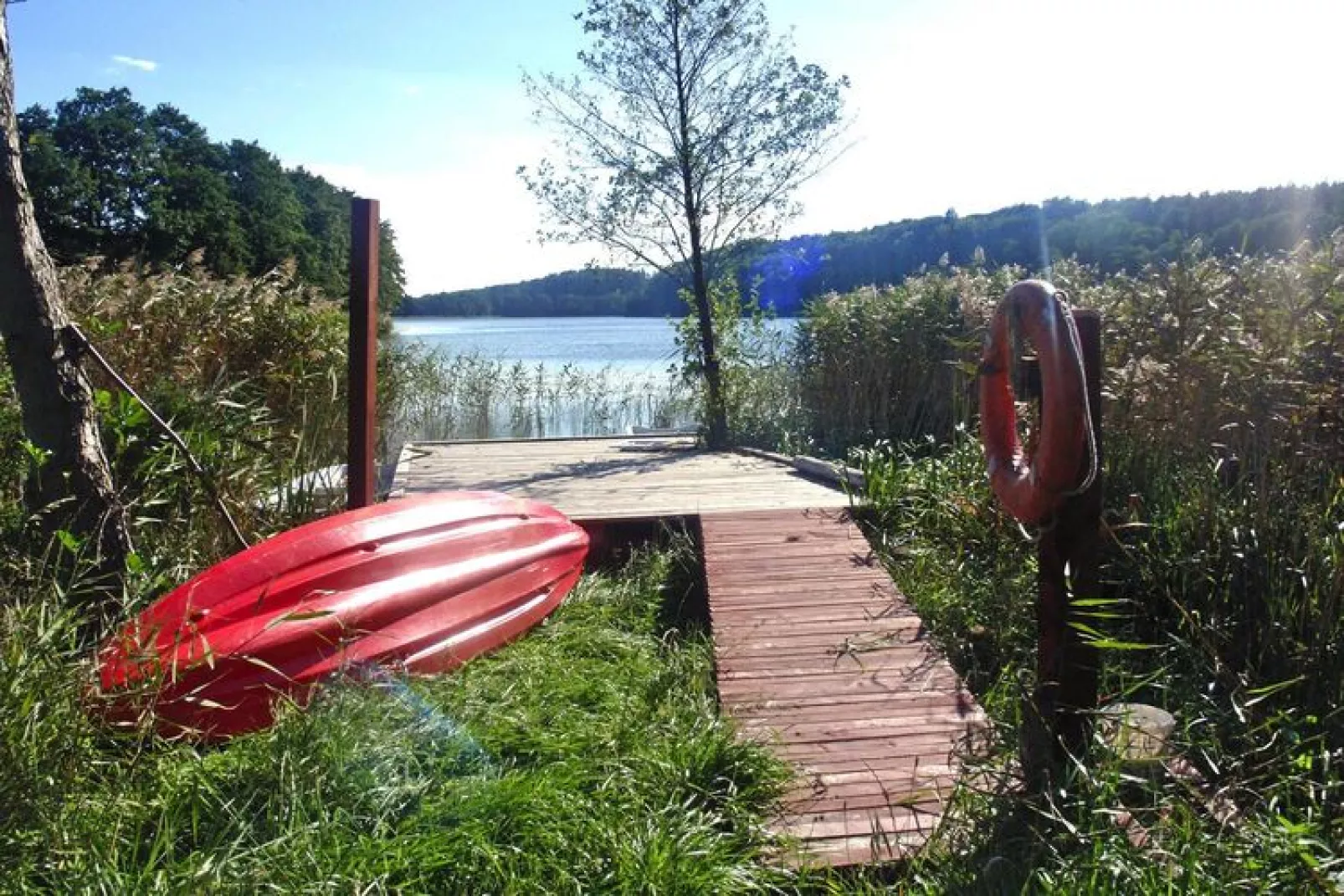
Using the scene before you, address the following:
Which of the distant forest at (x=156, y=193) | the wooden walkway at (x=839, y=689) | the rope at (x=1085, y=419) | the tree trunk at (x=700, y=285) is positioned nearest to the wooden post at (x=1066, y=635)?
the rope at (x=1085, y=419)

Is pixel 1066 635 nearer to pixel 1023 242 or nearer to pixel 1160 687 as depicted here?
pixel 1160 687

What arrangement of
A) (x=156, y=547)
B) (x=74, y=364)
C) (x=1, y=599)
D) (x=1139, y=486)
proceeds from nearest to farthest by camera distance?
(x=1, y=599) → (x=74, y=364) → (x=156, y=547) → (x=1139, y=486)

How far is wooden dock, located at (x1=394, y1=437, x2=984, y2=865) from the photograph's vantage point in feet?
9.66

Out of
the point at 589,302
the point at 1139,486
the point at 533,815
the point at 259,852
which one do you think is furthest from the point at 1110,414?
the point at 589,302

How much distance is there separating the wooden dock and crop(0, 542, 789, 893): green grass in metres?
0.21

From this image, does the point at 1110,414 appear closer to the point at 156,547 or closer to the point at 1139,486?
the point at 1139,486

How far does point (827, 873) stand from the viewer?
262cm

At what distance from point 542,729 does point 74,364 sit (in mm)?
2165

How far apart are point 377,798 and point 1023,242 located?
10.9 metres

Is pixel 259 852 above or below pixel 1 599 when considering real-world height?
below

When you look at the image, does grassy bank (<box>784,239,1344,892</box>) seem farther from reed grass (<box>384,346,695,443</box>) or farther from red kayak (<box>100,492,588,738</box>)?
reed grass (<box>384,346,695,443</box>)

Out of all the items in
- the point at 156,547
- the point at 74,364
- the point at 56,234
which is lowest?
the point at 156,547

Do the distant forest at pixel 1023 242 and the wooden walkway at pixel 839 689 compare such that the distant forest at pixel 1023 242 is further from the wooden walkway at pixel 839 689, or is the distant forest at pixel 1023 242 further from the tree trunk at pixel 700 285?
the wooden walkway at pixel 839 689

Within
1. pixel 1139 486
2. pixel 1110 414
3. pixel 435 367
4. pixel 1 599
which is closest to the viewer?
pixel 1 599
